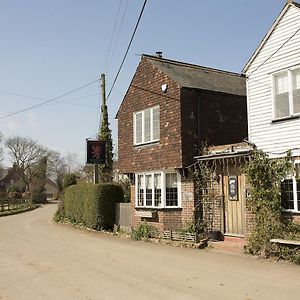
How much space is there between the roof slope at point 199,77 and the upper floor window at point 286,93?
4.67 m

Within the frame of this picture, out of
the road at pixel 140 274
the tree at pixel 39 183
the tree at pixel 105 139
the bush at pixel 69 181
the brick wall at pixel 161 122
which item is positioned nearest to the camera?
the road at pixel 140 274

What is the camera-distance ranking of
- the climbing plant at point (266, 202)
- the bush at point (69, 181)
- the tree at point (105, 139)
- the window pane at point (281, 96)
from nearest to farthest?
the climbing plant at point (266, 202), the window pane at point (281, 96), the tree at point (105, 139), the bush at point (69, 181)

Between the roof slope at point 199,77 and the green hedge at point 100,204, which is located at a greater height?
the roof slope at point 199,77

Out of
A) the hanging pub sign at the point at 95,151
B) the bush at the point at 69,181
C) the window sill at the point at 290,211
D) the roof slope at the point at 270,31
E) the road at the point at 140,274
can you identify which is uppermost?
the roof slope at the point at 270,31

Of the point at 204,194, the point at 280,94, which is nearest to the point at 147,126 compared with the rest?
the point at 204,194

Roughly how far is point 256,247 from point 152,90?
8749mm

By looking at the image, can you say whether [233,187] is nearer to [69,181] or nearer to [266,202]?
[266,202]

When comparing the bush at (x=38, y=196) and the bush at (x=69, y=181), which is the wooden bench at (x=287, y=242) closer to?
the bush at (x=69, y=181)

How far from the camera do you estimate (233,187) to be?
16.2m

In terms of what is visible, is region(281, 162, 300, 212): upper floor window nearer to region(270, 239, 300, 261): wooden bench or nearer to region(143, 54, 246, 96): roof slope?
region(270, 239, 300, 261): wooden bench

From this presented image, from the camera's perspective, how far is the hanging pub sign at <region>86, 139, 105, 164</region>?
26.7m

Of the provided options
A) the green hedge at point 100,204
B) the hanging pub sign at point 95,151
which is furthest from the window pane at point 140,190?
the hanging pub sign at point 95,151

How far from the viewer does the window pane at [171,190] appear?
60.9ft

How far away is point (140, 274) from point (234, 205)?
615cm
